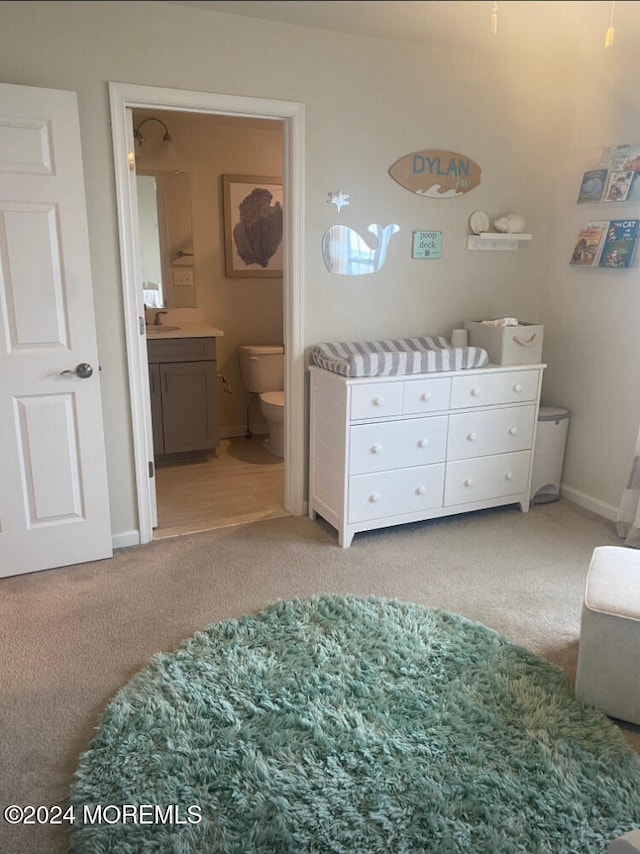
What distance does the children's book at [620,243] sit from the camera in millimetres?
3161

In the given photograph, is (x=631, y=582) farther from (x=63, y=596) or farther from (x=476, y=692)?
(x=63, y=596)

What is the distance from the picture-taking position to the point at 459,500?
332cm

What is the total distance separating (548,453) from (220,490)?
1.91 metres

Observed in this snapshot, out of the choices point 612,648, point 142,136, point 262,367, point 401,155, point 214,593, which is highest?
point 142,136

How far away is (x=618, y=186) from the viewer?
10.5ft

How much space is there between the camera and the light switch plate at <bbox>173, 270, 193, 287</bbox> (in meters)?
4.61

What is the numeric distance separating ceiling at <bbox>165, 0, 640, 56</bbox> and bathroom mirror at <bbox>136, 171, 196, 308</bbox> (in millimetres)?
3797

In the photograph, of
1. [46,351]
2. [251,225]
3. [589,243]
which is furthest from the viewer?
[251,225]

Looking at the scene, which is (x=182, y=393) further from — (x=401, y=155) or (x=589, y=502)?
(x=589, y=502)

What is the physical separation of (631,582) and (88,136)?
8.51ft

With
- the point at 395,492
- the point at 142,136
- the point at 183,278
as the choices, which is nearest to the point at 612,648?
the point at 395,492

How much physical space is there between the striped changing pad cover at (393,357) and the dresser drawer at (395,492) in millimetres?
490

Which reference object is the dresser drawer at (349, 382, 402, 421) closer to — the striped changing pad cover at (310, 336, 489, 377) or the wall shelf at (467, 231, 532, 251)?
the striped changing pad cover at (310, 336, 489, 377)

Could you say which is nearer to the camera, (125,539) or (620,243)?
(125,539)
